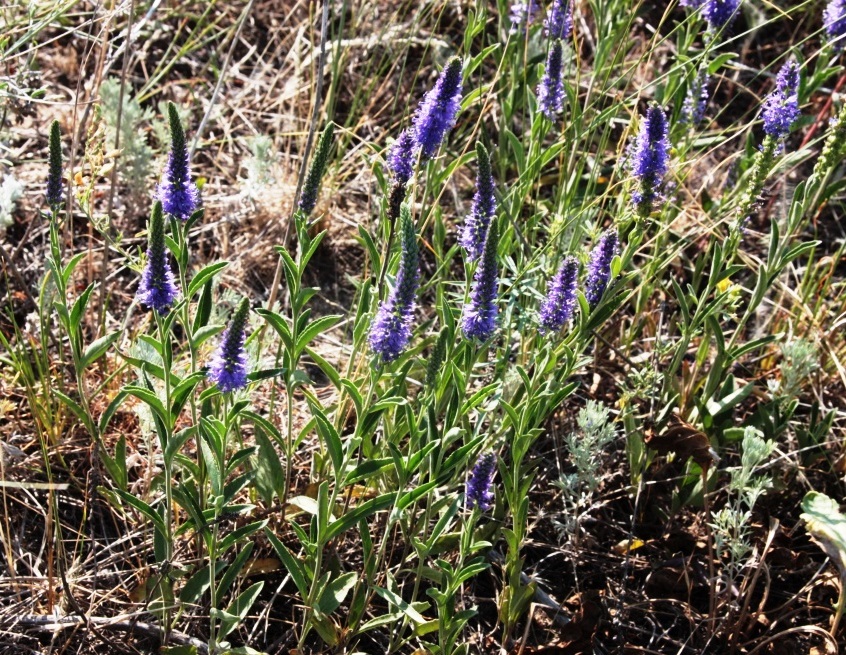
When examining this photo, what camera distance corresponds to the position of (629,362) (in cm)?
337

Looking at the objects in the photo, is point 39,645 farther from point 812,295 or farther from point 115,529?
point 812,295

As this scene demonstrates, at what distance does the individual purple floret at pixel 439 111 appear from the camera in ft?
8.37

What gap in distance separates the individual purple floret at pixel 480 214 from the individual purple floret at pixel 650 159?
0.47 m

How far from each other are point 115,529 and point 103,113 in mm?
1788

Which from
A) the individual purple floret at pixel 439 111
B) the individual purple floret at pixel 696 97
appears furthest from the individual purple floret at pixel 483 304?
the individual purple floret at pixel 696 97

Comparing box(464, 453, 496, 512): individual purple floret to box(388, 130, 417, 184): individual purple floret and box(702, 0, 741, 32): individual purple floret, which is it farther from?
box(702, 0, 741, 32): individual purple floret

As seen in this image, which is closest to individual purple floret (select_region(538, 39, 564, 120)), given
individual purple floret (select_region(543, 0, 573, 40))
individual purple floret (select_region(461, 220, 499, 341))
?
individual purple floret (select_region(543, 0, 573, 40))

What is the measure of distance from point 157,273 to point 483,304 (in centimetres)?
79

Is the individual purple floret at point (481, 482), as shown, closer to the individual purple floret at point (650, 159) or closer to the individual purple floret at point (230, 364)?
the individual purple floret at point (230, 364)

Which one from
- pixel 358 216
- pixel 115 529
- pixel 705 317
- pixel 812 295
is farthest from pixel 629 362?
pixel 115 529

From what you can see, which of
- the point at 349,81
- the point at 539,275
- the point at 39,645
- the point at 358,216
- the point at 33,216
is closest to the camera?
the point at 39,645

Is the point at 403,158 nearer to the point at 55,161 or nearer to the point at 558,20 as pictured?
the point at 55,161

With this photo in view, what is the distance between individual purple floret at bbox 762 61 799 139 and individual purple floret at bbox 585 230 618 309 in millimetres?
692

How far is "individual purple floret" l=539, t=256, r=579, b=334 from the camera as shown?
8.47 feet
